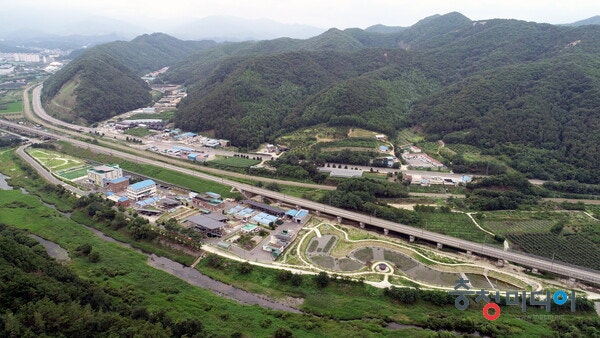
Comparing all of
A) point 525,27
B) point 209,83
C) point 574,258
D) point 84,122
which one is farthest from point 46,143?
point 525,27

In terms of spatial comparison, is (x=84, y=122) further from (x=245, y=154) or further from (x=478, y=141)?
(x=478, y=141)

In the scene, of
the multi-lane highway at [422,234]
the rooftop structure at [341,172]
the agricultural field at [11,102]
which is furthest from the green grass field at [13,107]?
the rooftop structure at [341,172]

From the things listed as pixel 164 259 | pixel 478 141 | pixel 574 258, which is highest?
pixel 478 141

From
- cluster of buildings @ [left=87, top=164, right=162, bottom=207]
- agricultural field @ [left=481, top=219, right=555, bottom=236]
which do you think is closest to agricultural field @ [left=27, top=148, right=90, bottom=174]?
cluster of buildings @ [left=87, top=164, right=162, bottom=207]

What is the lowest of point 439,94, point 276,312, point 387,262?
point 276,312

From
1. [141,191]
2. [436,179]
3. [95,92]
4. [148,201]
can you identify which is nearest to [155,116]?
[95,92]

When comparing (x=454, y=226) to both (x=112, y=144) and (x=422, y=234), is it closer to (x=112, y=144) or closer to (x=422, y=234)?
(x=422, y=234)

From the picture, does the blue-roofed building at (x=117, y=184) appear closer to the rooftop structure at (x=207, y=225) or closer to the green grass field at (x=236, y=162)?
the green grass field at (x=236, y=162)
